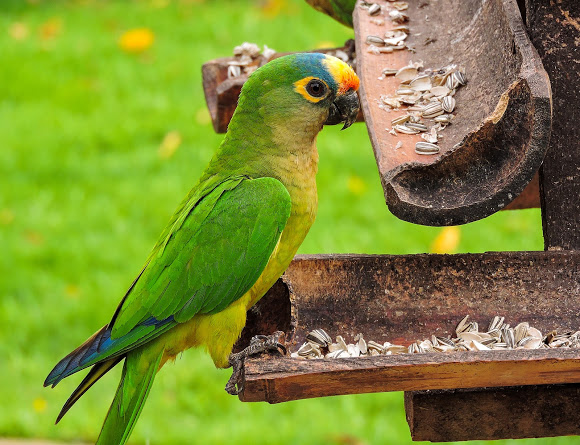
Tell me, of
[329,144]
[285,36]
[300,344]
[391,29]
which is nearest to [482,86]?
[391,29]

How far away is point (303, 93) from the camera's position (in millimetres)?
2977

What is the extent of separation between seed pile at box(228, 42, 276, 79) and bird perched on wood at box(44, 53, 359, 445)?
37.6 inches

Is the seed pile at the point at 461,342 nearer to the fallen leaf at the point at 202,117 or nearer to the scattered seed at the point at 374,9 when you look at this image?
the scattered seed at the point at 374,9

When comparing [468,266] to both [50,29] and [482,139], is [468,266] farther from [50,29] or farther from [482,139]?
[50,29]

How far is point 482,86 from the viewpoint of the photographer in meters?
2.90

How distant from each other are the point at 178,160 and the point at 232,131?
3.79 metres

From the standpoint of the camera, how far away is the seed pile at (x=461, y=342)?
2.66m

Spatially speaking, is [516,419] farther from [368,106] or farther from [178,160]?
[178,160]

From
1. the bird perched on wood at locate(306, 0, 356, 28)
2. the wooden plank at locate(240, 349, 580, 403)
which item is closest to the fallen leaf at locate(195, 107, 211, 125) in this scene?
the bird perched on wood at locate(306, 0, 356, 28)

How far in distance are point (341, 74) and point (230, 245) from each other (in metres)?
0.70

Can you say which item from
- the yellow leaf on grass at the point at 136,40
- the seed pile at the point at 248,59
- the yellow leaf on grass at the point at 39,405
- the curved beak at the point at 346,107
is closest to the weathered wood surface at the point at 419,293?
the curved beak at the point at 346,107

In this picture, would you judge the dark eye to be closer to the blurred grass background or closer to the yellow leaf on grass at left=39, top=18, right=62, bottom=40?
the blurred grass background

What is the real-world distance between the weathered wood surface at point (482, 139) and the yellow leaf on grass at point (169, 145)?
4038 mm

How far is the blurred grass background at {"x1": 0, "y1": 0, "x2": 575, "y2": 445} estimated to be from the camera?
4.83 m
